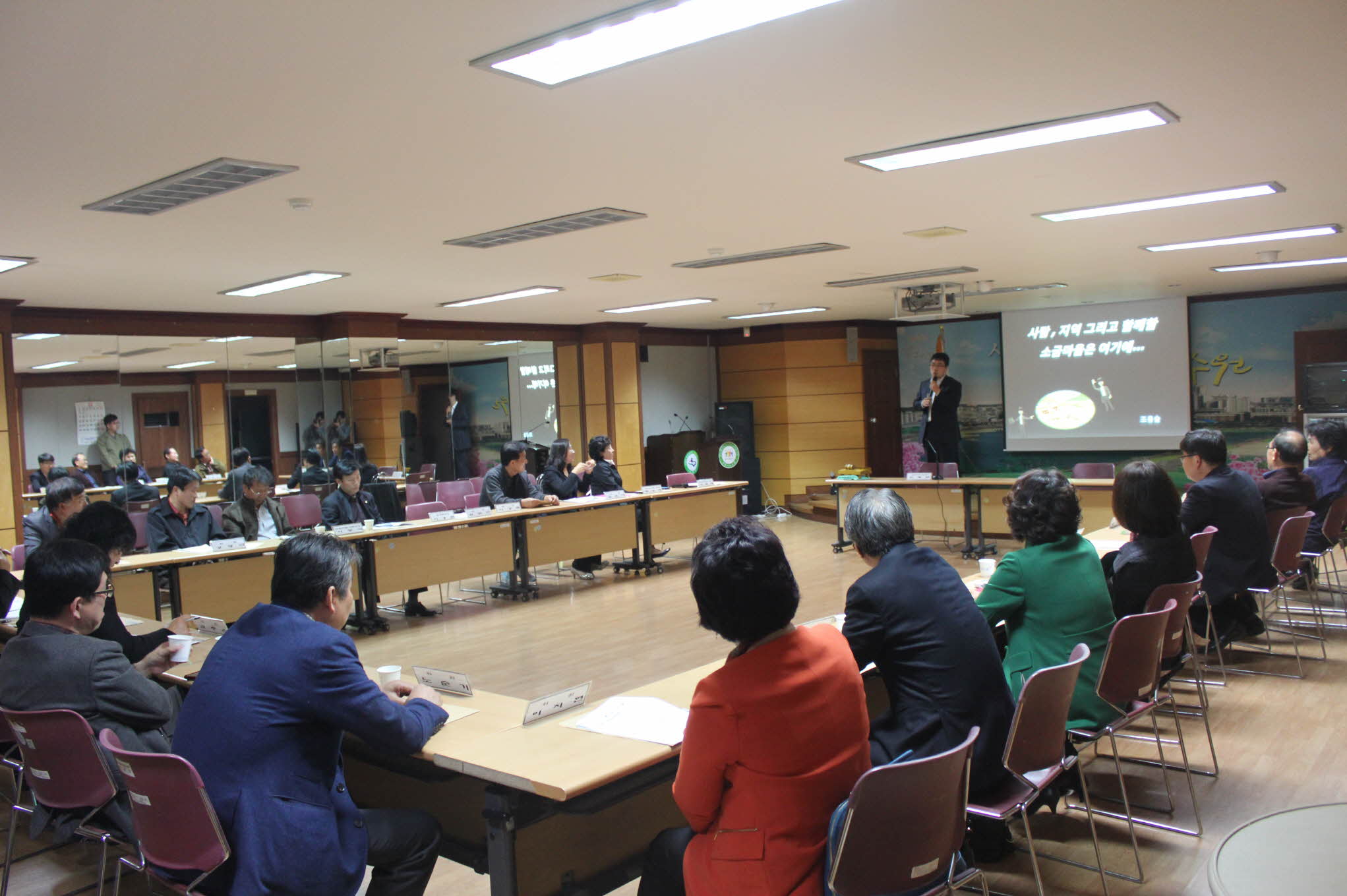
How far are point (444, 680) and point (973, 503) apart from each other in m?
Answer: 8.23

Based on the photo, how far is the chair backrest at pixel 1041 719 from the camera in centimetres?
251

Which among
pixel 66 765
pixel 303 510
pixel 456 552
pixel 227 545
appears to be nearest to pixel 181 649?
pixel 66 765

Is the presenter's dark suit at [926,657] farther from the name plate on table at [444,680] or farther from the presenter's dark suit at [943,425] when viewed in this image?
the presenter's dark suit at [943,425]

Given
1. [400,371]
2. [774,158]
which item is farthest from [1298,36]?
[400,371]

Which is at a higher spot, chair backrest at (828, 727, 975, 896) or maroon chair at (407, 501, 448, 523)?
maroon chair at (407, 501, 448, 523)

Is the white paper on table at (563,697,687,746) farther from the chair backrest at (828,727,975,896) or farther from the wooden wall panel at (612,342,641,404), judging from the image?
the wooden wall panel at (612,342,641,404)

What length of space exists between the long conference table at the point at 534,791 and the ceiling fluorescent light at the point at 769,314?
9672mm

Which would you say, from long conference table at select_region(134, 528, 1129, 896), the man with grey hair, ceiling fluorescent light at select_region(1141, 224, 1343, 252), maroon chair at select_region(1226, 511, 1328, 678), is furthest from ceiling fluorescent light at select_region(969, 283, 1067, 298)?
long conference table at select_region(134, 528, 1129, 896)

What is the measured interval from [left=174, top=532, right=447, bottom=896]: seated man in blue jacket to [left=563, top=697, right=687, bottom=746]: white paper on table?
0.47 m

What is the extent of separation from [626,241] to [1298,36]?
4165mm

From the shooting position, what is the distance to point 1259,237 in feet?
25.0

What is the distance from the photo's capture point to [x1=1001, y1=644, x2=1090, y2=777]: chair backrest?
251 centimetres

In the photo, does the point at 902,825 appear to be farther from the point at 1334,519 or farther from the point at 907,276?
the point at 907,276

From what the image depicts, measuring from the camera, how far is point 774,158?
4410 mm
